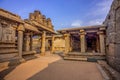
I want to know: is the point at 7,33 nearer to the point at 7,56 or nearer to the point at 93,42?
the point at 7,56

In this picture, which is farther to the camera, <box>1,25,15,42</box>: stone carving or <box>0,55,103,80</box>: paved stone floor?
<box>1,25,15,42</box>: stone carving

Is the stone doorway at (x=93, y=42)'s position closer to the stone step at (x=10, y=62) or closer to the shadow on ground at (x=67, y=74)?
the shadow on ground at (x=67, y=74)

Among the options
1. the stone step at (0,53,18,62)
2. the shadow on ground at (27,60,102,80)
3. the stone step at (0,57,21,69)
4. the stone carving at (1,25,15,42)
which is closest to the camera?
the shadow on ground at (27,60,102,80)

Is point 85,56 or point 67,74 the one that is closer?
point 67,74

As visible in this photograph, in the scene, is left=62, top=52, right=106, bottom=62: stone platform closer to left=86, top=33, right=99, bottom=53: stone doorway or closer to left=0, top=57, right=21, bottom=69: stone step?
left=86, top=33, right=99, bottom=53: stone doorway

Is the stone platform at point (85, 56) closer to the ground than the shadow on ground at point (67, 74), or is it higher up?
higher up

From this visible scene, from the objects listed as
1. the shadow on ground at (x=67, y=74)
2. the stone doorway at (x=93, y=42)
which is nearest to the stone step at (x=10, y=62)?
the shadow on ground at (x=67, y=74)

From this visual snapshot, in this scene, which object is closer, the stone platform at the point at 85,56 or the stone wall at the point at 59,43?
the stone platform at the point at 85,56

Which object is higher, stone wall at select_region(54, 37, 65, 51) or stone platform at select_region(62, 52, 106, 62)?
stone wall at select_region(54, 37, 65, 51)

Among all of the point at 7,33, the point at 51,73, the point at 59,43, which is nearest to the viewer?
the point at 51,73

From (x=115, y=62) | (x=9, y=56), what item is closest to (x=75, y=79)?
(x=115, y=62)

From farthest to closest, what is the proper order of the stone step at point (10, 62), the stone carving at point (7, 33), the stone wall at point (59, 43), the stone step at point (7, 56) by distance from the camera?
the stone wall at point (59, 43), the stone carving at point (7, 33), the stone step at point (7, 56), the stone step at point (10, 62)

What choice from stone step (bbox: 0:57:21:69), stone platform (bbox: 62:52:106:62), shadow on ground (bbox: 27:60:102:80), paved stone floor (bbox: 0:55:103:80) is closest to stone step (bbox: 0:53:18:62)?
stone step (bbox: 0:57:21:69)

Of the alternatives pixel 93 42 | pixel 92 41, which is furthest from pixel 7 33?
pixel 92 41
